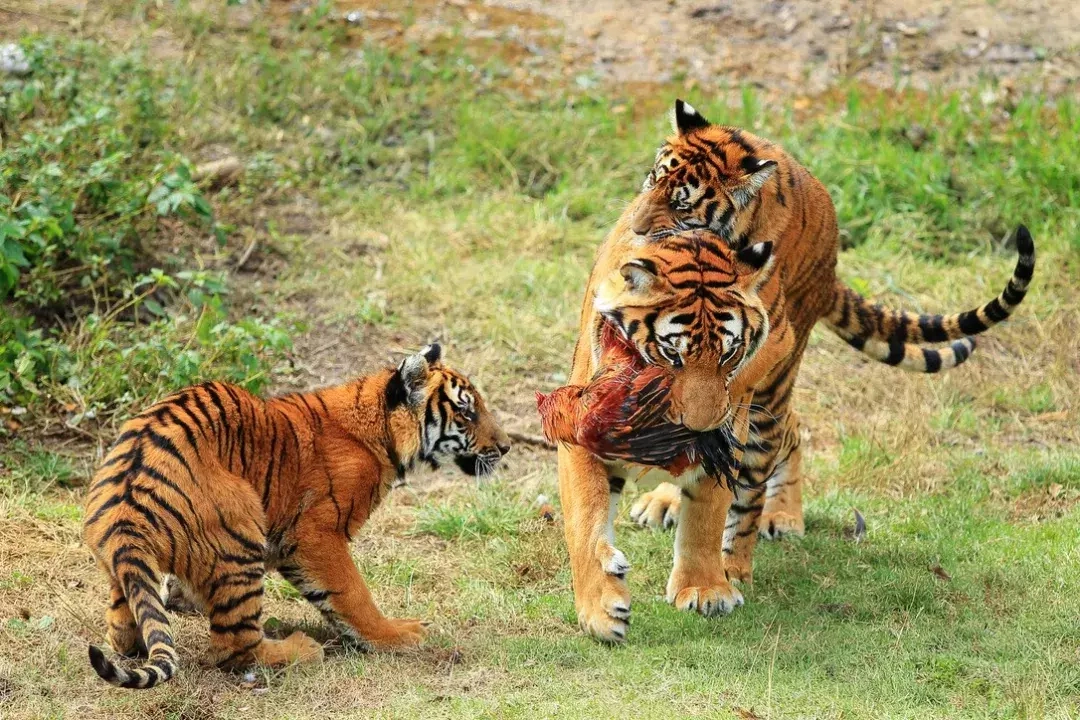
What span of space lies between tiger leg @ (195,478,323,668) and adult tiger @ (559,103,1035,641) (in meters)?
1.13

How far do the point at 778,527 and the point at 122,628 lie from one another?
288 cm

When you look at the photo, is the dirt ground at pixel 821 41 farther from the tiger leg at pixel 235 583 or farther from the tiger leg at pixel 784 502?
the tiger leg at pixel 235 583

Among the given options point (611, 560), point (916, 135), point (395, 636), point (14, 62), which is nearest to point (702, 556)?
point (611, 560)

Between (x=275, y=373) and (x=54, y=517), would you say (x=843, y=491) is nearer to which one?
(x=275, y=373)

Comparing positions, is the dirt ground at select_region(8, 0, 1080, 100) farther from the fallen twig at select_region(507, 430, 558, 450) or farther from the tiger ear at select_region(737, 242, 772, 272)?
the tiger ear at select_region(737, 242, 772, 272)

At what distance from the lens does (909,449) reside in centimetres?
677

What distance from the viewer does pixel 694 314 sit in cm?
470

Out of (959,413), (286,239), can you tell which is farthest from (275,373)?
(959,413)

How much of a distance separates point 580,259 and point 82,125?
302 cm

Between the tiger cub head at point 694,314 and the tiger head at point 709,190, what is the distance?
0.59 m

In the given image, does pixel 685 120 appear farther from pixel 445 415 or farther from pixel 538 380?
pixel 538 380

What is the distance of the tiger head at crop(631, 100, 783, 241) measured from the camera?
5.58 metres

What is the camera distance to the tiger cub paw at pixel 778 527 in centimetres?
616

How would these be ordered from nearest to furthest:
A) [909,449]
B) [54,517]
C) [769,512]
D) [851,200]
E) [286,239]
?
[54,517] → [769,512] → [909,449] → [286,239] → [851,200]
